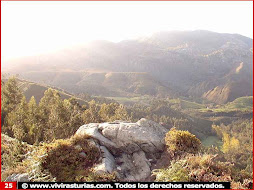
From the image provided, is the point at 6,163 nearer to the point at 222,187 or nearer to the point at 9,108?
the point at 222,187

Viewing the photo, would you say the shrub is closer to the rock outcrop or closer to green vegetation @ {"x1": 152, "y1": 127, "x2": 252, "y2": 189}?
green vegetation @ {"x1": 152, "y1": 127, "x2": 252, "y2": 189}

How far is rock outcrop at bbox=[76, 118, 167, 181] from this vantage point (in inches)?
571

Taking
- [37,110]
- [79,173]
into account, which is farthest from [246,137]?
[79,173]

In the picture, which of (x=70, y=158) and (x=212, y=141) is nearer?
(x=70, y=158)

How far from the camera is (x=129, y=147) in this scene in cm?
1627

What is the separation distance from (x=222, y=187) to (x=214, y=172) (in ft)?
3.46

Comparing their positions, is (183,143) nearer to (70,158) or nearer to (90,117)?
(70,158)

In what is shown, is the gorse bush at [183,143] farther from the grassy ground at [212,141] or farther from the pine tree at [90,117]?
the grassy ground at [212,141]

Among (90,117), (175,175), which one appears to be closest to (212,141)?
(90,117)

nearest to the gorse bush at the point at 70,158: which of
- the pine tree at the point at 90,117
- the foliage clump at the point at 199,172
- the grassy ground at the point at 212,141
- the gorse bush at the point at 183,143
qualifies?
the foliage clump at the point at 199,172

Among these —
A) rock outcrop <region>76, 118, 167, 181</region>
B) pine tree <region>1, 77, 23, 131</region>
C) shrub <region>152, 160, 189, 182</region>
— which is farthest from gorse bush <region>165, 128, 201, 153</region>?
pine tree <region>1, 77, 23, 131</region>

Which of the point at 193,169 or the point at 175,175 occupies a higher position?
the point at 175,175

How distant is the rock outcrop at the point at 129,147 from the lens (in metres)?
14.5

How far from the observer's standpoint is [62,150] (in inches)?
557
